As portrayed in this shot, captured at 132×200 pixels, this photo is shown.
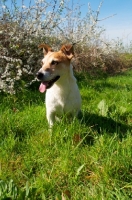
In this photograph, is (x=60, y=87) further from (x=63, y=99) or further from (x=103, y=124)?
(x=103, y=124)

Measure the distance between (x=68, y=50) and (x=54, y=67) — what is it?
12.6 inches

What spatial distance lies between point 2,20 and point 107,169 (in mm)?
4327

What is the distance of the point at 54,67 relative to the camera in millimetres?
3045

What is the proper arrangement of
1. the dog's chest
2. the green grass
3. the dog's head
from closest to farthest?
the green grass → the dog's head → the dog's chest

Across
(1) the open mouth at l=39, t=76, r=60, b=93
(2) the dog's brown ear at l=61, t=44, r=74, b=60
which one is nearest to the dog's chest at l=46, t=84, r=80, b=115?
(1) the open mouth at l=39, t=76, r=60, b=93

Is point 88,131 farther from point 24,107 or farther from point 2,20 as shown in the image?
point 2,20

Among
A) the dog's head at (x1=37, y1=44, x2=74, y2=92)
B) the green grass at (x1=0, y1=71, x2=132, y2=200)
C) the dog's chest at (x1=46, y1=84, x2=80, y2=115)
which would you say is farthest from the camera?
the dog's chest at (x1=46, y1=84, x2=80, y2=115)

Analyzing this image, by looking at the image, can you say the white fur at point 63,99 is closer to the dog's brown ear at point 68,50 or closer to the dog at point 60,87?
the dog at point 60,87

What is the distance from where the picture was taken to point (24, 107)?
391cm

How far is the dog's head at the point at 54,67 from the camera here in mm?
2947

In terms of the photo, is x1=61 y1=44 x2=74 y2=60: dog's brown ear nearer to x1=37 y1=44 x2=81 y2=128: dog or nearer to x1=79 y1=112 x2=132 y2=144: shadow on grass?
x1=37 y1=44 x2=81 y2=128: dog

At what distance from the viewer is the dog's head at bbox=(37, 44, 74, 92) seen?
116 inches

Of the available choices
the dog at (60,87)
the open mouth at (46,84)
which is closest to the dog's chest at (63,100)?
the dog at (60,87)

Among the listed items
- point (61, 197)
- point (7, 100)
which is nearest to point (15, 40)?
point (7, 100)
